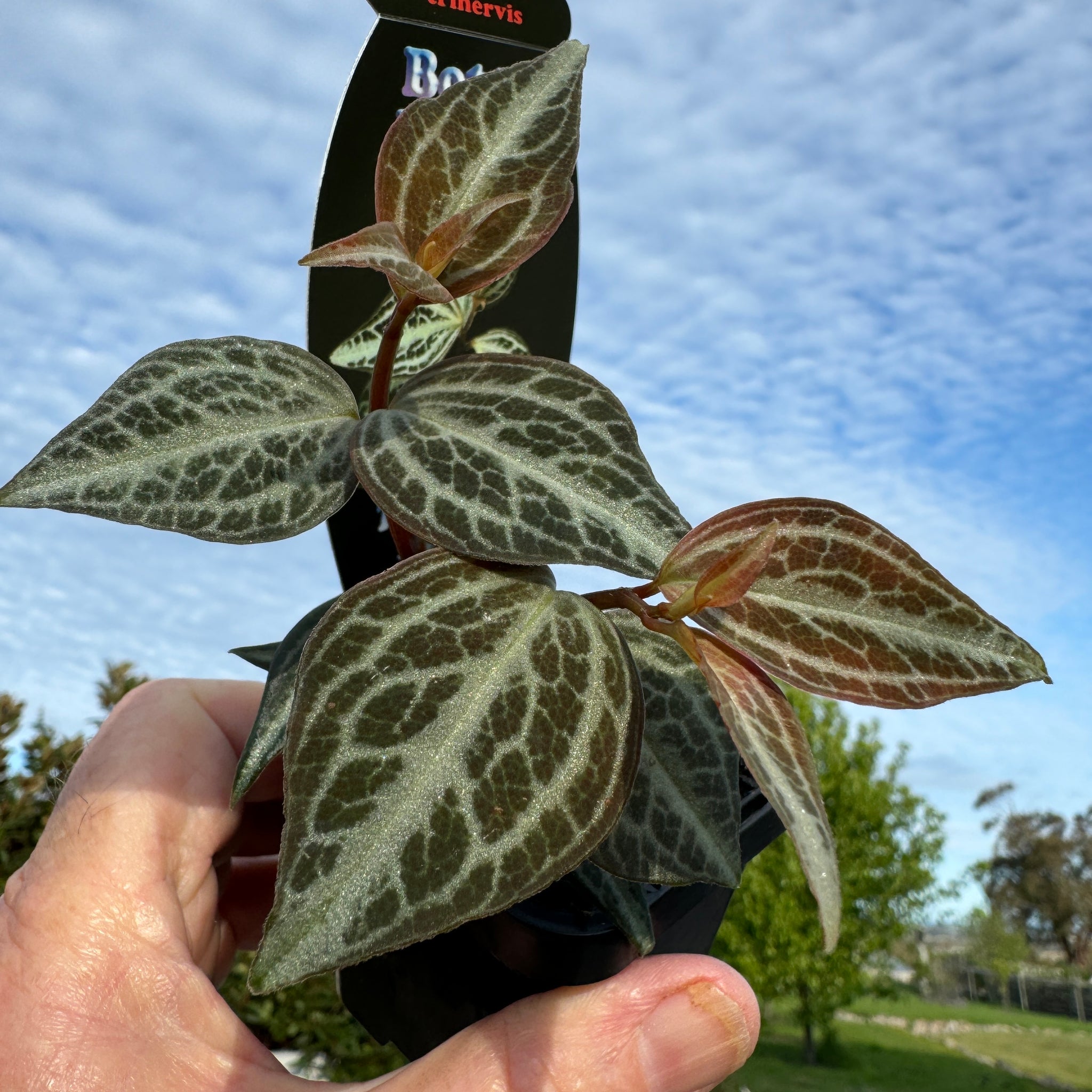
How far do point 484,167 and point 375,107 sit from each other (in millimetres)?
603

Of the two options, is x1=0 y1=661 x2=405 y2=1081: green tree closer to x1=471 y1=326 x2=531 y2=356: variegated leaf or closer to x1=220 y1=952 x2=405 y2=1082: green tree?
x1=220 y1=952 x2=405 y2=1082: green tree

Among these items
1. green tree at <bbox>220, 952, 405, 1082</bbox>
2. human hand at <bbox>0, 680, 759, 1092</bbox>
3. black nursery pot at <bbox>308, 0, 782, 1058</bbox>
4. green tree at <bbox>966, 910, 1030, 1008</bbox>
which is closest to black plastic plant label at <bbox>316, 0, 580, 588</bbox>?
black nursery pot at <bbox>308, 0, 782, 1058</bbox>

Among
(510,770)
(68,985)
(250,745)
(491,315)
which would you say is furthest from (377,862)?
(491,315)

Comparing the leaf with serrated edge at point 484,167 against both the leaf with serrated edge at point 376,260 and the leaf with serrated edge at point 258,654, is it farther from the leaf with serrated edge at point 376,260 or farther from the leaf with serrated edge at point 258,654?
the leaf with serrated edge at point 258,654

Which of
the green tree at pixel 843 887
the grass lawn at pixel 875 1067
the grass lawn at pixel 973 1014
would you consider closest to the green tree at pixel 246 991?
the green tree at pixel 843 887

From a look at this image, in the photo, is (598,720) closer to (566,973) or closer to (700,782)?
(700,782)

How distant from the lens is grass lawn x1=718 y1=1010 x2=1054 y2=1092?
7957mm

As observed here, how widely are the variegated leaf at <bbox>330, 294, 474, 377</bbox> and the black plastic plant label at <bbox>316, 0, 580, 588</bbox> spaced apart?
4 centimetres

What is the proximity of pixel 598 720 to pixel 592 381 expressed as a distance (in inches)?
10.2

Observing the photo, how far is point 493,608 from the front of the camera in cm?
62

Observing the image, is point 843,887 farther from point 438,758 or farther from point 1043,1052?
point 1043,1052

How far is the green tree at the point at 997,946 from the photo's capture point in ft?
39.3

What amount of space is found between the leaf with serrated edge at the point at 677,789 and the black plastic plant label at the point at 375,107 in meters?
0.58

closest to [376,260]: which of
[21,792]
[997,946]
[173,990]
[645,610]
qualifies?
[645,610]
